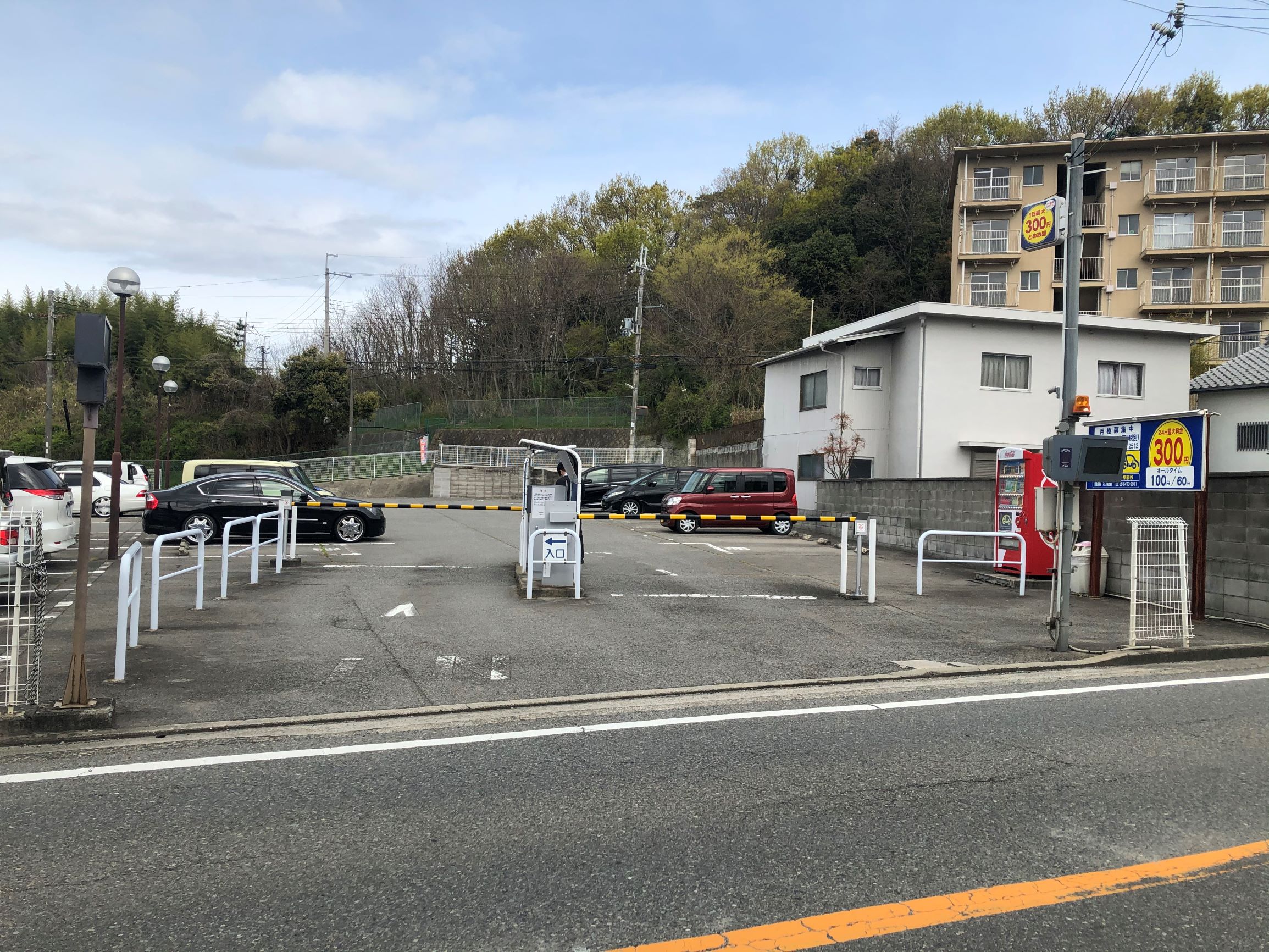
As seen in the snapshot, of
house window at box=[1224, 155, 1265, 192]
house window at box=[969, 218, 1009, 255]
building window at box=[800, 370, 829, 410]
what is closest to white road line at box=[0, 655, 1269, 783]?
building window at box=[800, 370, 829, 410]

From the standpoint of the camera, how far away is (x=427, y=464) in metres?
49.2

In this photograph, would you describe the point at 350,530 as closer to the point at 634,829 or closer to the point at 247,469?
the point at 247,469

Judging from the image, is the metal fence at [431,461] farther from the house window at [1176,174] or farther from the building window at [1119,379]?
the house window at [1176,174]

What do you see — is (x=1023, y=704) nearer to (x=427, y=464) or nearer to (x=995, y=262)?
(x=995, y=262)

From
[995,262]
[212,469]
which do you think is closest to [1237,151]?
[995,262]

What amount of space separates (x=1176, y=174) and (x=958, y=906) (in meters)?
49.7

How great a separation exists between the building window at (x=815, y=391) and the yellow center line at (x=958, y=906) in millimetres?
27209

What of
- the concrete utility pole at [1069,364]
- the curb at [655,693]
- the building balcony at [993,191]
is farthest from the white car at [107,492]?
the building balcony at [993,191]

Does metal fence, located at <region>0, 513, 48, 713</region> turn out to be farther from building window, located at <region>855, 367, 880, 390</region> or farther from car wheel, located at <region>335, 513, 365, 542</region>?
building window, located at <region>855, 367, 880, 390</region>

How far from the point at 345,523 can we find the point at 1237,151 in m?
44.9

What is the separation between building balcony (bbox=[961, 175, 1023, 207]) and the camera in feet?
142

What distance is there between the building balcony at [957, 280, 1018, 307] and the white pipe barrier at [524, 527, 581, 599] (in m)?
36.4

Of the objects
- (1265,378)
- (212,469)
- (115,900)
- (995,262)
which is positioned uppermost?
(995,262)

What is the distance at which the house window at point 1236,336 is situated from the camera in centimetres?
4278
